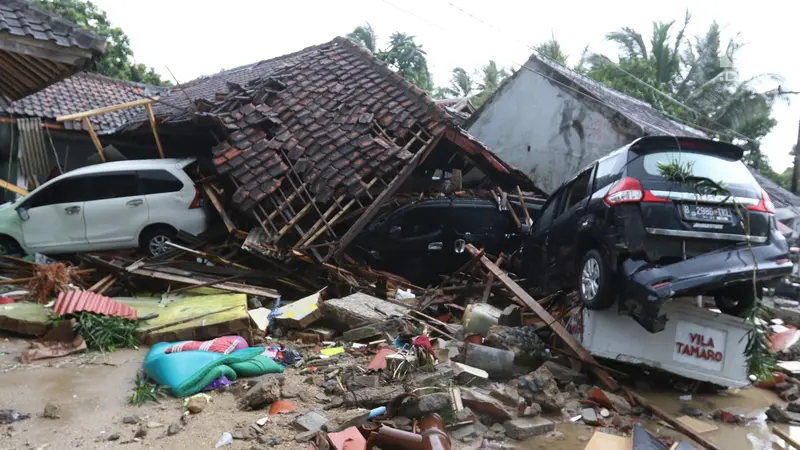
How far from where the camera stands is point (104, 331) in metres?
6.24

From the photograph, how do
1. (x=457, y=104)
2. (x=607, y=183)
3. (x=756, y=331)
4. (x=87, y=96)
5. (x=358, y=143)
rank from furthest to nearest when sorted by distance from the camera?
1. (x=457, y=104)
2. (x=87, y=96)
3. (x=358, y=143)
4. (x=607, y=183)
5. (x=756, y=331)

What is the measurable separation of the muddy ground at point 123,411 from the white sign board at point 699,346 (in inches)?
20.2

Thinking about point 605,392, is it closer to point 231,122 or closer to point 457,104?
point 231,122

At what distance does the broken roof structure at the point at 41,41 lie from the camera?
201 inches

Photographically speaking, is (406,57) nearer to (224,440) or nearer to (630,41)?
(630,41)

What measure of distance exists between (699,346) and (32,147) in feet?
47.4

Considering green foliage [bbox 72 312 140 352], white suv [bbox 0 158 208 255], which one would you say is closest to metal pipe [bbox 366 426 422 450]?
green foliage [bbox 72 312 140 352]

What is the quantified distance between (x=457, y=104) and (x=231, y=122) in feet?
36.7

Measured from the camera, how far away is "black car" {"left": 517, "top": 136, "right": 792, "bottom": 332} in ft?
15.5

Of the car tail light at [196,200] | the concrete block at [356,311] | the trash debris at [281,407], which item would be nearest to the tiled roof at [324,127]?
the car tail light at [196,200]

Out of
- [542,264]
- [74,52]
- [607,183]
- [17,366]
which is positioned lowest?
[17,366]

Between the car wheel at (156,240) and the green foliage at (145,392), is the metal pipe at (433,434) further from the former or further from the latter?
the car wheel at (156,240)

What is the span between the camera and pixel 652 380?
5.84 meters

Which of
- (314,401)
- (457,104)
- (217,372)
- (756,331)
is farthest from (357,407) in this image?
(457,104)
